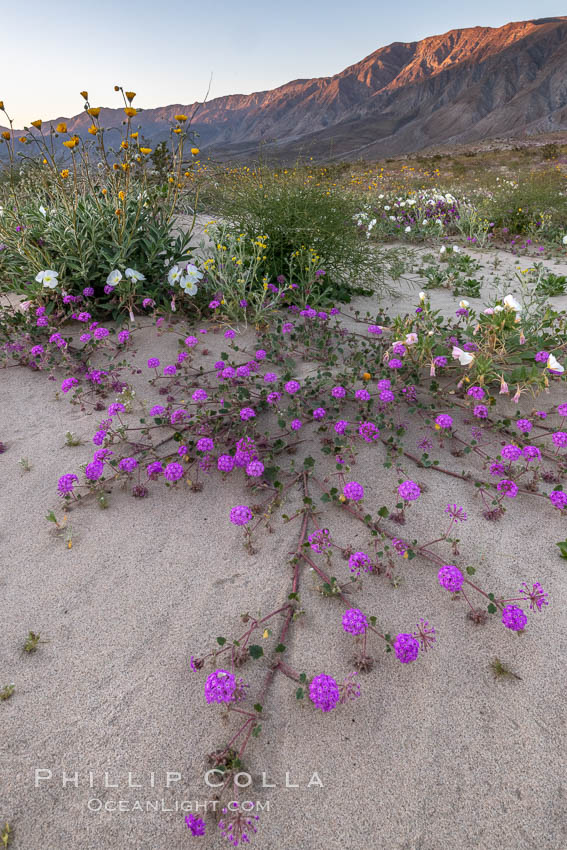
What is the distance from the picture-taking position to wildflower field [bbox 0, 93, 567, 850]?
1471 millimetres

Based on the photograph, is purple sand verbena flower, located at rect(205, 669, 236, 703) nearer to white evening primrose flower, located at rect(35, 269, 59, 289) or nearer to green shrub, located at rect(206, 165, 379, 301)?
white evening primrose flower, located at rect(35, 269, 59, 289)

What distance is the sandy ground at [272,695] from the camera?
1.42 meters

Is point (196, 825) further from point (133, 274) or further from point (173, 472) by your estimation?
point (133, 274)

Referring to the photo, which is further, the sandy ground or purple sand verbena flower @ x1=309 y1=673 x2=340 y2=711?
purple sand verbena flower @ x1=309 y1=673 x2=340 y2=711

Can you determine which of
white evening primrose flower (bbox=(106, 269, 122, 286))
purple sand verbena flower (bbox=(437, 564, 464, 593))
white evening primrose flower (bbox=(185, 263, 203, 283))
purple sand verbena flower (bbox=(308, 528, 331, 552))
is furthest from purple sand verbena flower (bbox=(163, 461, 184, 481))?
white evening primrose flower (bbox=(185, 263, 203, 283))

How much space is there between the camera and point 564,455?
9.20 feet

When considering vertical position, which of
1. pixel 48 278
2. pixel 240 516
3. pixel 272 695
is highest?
pixel 48 278

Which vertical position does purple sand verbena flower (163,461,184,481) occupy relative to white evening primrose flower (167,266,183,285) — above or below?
below

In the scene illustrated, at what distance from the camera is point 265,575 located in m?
2.17

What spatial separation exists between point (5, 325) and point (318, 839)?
4885 mm

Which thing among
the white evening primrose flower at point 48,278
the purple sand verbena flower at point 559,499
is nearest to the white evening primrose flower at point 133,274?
the white evening primrose flower at point 48,278

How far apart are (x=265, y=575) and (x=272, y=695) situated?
1.78 feet

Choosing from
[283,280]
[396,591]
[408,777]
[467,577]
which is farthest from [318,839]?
[283,280]

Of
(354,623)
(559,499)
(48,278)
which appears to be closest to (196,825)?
(354,623)
